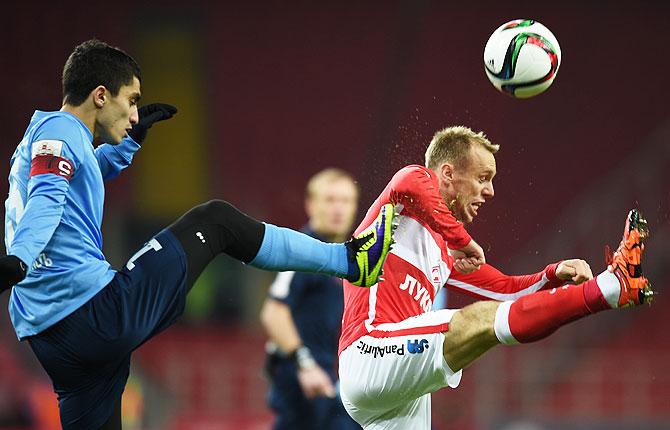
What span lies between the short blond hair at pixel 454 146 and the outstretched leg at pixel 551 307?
0.94m

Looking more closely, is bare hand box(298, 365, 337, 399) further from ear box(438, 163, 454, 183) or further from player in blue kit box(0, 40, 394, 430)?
player in blue kit box(0, 40, 394, 430)

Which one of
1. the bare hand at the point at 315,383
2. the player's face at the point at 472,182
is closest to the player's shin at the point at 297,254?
the player's face at the point at 472,182

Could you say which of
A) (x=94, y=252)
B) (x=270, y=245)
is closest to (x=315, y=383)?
(x=270, y=245)

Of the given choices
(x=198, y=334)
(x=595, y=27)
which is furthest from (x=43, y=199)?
(x=595, y=27)

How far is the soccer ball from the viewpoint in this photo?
5234 mm

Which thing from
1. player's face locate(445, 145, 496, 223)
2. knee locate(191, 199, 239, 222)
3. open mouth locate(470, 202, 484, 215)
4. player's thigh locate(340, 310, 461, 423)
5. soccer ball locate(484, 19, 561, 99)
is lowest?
player's thigh locate(340, 310, 461, 423)

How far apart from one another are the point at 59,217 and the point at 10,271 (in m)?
0.31

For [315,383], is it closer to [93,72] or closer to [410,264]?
[410,264]

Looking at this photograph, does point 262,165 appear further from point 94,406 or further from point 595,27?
point 94,406

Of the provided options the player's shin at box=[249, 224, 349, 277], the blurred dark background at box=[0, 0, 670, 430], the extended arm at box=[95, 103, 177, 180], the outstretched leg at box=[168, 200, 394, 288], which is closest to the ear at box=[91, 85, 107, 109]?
the extended arm at box=[95, 103, 177, 180]

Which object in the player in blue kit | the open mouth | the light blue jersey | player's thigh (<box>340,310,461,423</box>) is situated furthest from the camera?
the open mouth

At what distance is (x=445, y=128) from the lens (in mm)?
5547

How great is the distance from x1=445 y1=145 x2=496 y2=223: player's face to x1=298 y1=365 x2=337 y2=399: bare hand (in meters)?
1.95

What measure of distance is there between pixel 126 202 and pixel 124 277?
11684mm
